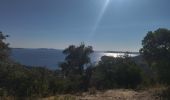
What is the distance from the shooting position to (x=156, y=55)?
23281mm

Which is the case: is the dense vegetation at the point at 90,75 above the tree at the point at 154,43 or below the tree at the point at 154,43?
below

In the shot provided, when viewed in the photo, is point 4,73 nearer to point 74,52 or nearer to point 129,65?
point 129,65

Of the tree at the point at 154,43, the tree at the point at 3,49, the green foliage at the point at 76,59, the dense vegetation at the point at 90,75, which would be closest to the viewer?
the dense vegetation at the point at 90,75

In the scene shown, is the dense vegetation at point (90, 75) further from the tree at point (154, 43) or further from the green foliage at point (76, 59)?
the green foliage at point (76, 59)

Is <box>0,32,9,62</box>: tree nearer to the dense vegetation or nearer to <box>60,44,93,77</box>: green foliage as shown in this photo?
the dense vegetation

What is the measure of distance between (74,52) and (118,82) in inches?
1134

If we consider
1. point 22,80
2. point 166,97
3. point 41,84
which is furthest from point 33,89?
point 166,97

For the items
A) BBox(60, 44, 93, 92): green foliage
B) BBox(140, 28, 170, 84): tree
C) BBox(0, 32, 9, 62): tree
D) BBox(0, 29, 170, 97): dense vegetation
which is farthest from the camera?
BBox(60, 44, 93, 92): green foliage

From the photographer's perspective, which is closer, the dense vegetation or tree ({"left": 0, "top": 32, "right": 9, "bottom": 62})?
the dense vegetation

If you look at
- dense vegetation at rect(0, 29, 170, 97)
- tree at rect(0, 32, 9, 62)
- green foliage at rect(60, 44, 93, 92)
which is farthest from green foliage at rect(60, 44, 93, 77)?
tree at rect(0, 32, 9, 62)

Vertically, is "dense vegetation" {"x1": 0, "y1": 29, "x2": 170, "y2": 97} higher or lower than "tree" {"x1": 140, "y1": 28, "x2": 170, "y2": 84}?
lower

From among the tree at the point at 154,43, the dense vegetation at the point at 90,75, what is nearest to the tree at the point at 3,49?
the dense vegetation at the point at 90,75

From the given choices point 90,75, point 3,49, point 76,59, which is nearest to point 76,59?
point 76,59

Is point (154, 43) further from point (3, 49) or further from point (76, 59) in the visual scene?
point (76, 59)
